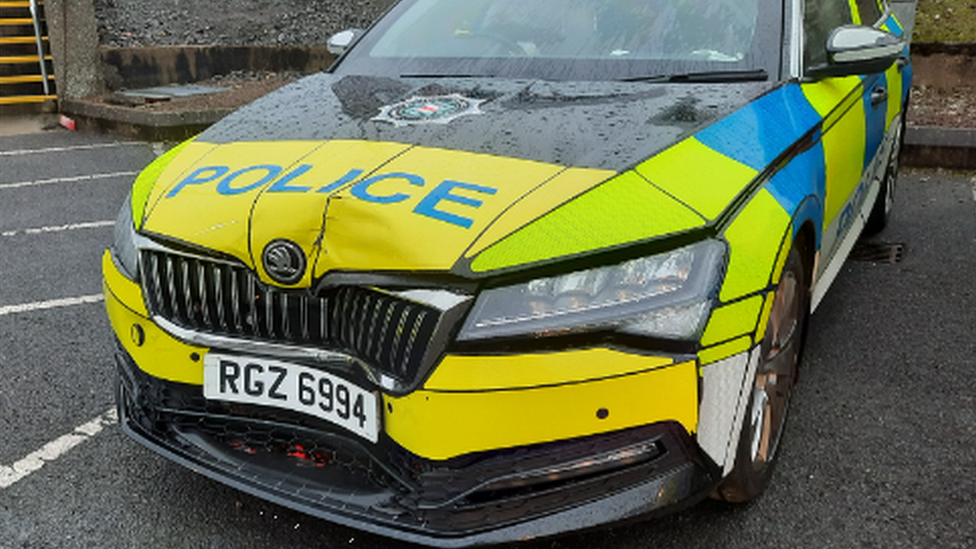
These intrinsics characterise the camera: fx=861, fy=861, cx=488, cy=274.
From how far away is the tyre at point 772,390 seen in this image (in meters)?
2.13

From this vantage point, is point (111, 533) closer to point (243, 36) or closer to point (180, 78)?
point (180, 78)

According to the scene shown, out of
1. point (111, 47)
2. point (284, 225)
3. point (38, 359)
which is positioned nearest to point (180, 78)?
point (111, 47)

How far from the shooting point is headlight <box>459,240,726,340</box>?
5.79 feet

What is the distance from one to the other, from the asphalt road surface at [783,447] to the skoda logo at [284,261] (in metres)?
0.78

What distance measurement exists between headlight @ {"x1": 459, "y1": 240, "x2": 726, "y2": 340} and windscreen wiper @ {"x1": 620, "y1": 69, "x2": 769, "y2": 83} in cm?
103

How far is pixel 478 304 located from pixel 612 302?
28 cm

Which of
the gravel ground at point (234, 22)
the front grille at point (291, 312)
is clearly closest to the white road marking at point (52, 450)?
the front grille at point (291, 312)

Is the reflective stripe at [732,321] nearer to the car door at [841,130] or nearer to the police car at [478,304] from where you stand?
the police car at [478,304]

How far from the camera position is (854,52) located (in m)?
2.75

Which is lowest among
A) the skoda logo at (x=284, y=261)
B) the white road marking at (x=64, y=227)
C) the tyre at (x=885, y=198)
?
the white road marking at (x=64, y=227)

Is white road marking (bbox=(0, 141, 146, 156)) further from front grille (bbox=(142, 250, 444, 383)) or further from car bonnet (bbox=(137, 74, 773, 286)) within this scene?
front grille (bbox=(142, 250, 444, 383))

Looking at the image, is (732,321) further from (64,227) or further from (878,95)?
(64,227)

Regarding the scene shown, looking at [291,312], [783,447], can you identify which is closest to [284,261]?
[291,312]

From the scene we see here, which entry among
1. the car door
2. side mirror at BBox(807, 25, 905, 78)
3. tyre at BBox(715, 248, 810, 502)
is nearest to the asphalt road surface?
tyre at BBox(715, 248, 810, 502)
